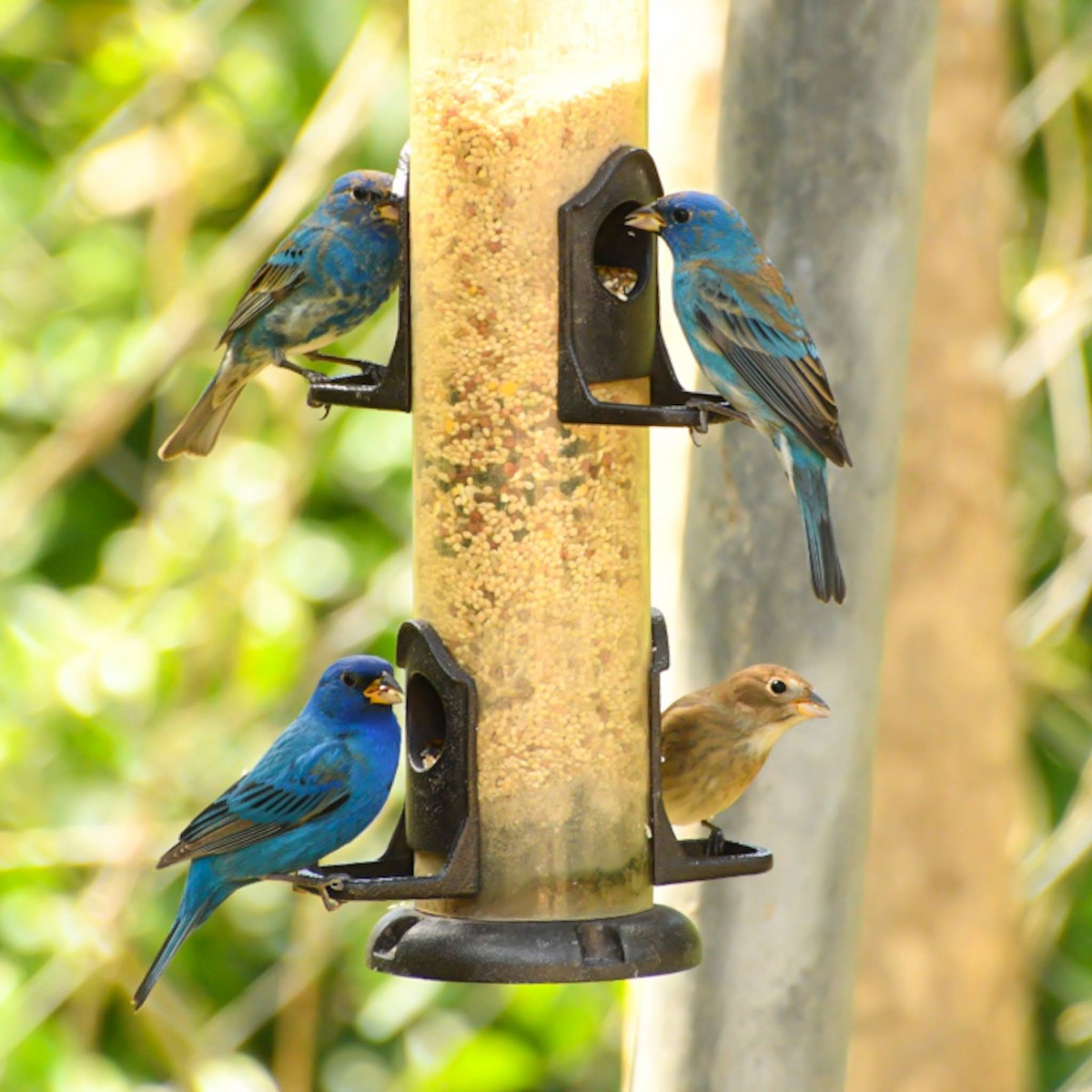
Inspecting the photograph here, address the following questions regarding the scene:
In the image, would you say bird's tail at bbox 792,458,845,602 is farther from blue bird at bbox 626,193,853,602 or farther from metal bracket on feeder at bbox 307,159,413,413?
metal bracket on feeder at bbox 307,159,413,413

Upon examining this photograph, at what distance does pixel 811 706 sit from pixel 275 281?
118cm

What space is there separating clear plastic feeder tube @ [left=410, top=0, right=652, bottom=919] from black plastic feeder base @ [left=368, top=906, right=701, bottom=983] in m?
0.08

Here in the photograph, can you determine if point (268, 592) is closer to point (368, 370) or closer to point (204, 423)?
point (204, 423)

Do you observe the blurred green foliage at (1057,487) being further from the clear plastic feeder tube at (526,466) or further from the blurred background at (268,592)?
the clear plastic feeder tube at (526,466)

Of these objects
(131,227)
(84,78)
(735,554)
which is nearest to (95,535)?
(131,227)

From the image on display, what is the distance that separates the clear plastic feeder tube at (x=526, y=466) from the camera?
303 cm

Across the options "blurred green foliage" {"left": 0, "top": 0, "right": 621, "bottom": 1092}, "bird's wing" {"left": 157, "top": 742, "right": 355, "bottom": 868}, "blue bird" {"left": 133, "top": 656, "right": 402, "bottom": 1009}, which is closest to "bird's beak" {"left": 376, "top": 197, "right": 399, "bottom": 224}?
"blue bird" {"left": 133, "top": 656, "right": 402, "bottom": 1009}

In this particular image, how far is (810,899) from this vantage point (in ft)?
11.6

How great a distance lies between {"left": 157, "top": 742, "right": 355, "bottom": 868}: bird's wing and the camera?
3334 mm

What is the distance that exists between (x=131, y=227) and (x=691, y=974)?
13.5 feet

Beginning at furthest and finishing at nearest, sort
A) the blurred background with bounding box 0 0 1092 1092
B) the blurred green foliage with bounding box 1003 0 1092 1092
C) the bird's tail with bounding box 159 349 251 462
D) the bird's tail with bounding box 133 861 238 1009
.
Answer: the blurred green foliage with bounding box 1003 0 1092 1092 → the blurred background with bounding box 0 0 1092 1092 → the bird's tail with bounding box 159 349 251 462 → the bird's tail with bounding box 133 861 238 1009

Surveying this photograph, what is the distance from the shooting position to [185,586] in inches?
219

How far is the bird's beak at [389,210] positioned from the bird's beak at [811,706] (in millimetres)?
1039

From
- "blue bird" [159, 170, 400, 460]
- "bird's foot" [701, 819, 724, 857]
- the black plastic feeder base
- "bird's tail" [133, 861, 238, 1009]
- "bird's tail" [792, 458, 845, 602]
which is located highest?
"blue bird" [159, 170, 400, 460]
